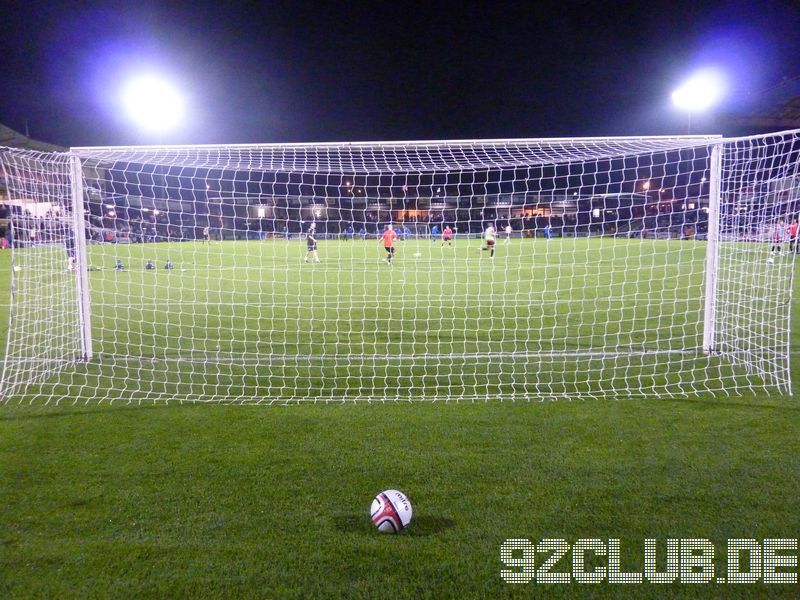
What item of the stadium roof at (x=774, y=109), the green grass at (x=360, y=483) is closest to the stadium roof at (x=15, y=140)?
the green grass at (x=360, y=483)

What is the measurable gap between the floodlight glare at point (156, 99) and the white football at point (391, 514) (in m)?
22.0

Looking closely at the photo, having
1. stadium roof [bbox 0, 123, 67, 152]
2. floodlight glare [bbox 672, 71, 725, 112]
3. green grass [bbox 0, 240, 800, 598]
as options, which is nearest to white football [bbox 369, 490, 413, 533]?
green grass [bbox 0, 240, 800, 598]

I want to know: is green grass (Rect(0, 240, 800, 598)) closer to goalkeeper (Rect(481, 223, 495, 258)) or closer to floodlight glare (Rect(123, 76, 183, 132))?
goalkeeper (Rect(481, 223, 495, 258))

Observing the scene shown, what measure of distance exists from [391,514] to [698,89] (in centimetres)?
3217

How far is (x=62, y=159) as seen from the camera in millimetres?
5980

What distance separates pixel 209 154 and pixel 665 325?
265 inches

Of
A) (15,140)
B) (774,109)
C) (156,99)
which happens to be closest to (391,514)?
(156,99)

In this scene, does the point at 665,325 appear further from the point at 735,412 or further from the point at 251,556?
the point at 251,556

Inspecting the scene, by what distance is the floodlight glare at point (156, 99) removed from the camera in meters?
21.5

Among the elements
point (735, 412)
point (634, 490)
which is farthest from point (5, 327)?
point (735, 412)

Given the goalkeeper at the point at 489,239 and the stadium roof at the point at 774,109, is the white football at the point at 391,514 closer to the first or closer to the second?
the goalkeeper at the point at 489,239

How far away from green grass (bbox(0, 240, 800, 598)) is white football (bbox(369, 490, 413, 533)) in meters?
0.06

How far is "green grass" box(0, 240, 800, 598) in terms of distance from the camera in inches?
107

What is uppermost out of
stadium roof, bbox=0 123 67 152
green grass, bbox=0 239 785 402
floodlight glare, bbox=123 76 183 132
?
stadium roof, bbox=0 123 67 152
